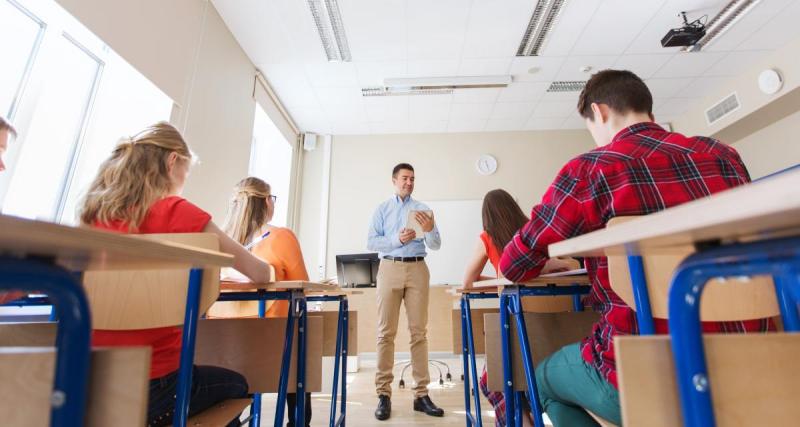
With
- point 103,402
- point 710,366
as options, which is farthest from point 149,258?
point 710,366

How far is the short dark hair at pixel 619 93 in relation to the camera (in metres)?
1.08

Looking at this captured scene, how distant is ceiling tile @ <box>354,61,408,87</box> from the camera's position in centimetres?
388

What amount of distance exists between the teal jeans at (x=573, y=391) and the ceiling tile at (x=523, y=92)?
12.7 ft

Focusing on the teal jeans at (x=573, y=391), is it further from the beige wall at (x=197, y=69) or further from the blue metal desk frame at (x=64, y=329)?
the beige wall at (x=197, y=69)

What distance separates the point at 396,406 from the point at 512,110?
380 cm

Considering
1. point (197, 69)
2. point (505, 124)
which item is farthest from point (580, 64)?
point (197, 69)

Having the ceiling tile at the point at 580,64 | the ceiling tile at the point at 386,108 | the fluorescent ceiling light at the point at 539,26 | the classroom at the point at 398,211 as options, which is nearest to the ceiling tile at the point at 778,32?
the classroom at the point at 398,211

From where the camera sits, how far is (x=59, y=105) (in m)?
2.21

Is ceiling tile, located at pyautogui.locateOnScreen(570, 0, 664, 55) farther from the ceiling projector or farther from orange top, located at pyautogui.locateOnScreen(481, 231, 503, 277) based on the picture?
orange top, located at pyautogui.locateOnScreen(481, 231, 503, 277)

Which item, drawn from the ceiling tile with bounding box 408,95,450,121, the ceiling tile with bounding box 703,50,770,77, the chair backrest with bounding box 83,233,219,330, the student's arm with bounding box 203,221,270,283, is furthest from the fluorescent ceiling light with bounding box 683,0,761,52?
the chair backrest with bounding box 83,233,219,330

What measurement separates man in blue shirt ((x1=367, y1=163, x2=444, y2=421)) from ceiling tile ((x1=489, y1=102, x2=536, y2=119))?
247 cm

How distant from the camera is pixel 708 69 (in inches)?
159

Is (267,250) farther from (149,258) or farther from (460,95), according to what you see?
(460,95)

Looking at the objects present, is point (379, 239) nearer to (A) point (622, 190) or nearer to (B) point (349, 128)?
A: (A) point (622, 190)
